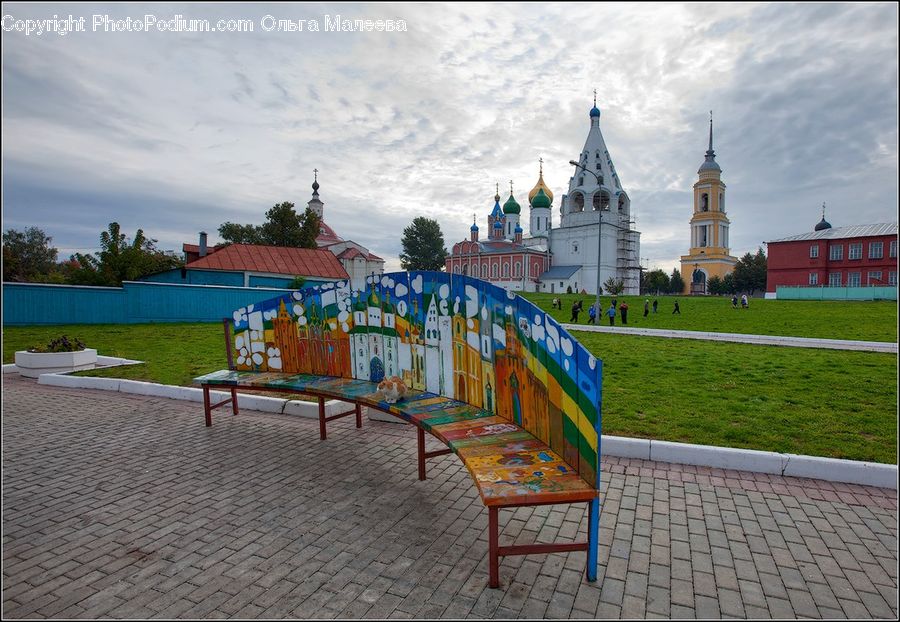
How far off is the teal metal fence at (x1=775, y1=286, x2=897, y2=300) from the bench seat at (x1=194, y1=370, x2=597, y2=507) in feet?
138

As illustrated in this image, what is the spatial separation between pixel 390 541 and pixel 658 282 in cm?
7424

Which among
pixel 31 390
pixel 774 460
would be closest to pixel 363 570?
pixel 774 460

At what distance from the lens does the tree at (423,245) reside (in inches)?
2815

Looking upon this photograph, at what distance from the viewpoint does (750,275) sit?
61969 mm

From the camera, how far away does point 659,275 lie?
7181 centimetres

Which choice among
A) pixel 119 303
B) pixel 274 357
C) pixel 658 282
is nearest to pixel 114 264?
pixel 119 303

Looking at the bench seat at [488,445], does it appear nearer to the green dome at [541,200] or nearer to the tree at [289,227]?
the tree at [289,227]

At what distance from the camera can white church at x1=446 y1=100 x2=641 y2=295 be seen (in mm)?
57281

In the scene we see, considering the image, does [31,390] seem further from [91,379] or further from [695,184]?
[695,184]

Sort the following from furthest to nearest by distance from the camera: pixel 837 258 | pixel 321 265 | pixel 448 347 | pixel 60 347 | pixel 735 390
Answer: pixel 837 258
pixel 321 265
pixel 60 347
pixel 735 390
pixel 448 347

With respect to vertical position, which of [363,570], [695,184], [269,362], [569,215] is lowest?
[363,570]

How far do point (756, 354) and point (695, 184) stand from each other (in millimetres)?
66422

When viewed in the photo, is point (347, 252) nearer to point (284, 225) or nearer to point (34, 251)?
point (284, 225)

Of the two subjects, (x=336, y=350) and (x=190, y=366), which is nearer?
(x=336, y=350)
